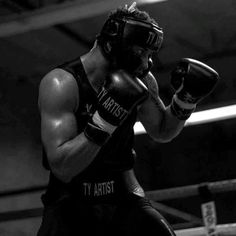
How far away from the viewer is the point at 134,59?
206 centimetres

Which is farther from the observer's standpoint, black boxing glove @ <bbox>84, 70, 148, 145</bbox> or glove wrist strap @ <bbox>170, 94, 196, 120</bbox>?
glove wrist strap @ <bbox>170, 94, 196, 120</bbox>

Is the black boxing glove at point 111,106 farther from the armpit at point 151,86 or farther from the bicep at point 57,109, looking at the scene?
the armpit at point 151,86

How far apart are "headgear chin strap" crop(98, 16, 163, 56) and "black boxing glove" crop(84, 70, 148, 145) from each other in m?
0.17

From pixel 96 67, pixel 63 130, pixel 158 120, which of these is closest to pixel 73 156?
pixel 63 130

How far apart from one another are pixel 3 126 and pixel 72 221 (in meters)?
5.49

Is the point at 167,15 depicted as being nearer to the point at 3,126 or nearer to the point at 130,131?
the point at 3,126

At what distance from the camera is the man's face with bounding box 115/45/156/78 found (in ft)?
6.76

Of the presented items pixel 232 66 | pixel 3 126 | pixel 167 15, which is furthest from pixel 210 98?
pixel 3 126

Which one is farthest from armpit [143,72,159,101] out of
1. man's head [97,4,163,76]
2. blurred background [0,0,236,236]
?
blurred background [0,0,236,236]

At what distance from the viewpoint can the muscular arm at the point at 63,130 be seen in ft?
6.22

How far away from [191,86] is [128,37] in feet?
1.15

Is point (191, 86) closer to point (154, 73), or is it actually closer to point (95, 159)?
point (95, 159)

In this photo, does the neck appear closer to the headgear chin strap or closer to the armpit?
the headgear chin strap

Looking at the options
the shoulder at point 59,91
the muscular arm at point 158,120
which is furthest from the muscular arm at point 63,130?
the muscular arm at point 158,120
